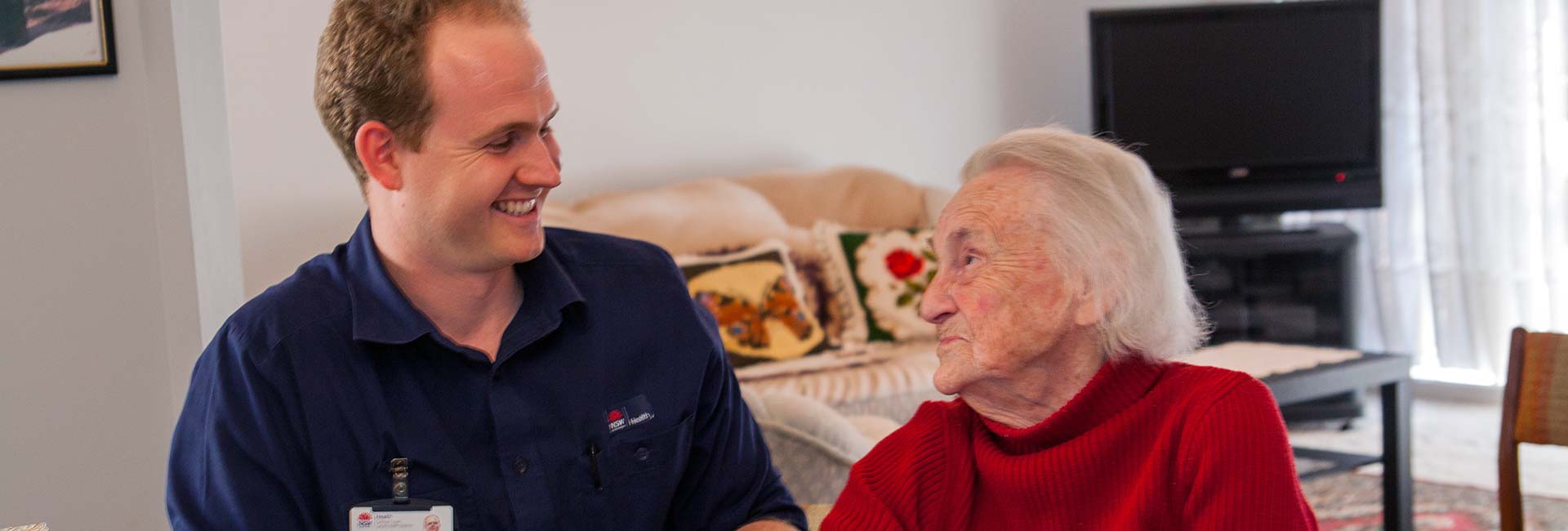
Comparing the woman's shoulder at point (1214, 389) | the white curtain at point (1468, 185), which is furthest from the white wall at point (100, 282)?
the white curtain at point (1468, 185)

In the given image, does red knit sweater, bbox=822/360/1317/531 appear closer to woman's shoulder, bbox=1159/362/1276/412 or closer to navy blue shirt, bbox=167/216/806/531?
woman's shoulder, bbox=1159/362/1276/412

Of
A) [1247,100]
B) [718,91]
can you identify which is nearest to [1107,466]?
[718,91]

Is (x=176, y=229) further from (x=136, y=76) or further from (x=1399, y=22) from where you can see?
(x=1399, y=22)

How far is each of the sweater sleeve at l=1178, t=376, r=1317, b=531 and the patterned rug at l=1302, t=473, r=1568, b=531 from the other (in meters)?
2.54

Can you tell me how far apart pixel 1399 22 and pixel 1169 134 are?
1061mm

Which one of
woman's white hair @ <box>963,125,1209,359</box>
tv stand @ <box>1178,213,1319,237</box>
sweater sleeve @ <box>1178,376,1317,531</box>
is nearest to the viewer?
sweater sleeve @ <box>1178,376,1317,531</box>

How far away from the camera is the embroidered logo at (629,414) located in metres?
1.51

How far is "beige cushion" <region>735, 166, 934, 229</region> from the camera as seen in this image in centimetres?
443

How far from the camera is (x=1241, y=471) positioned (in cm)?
122

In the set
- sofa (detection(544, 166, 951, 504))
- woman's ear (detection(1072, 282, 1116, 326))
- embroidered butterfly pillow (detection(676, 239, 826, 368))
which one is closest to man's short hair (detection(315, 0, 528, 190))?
woman's ear (detection(1072, 282, 1116, 326))

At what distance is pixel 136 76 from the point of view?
2.13m

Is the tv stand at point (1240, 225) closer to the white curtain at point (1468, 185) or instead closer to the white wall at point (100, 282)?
the white curtain at point (1468, 185)

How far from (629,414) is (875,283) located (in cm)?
261

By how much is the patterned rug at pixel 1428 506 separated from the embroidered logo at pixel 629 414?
8.48 feet
